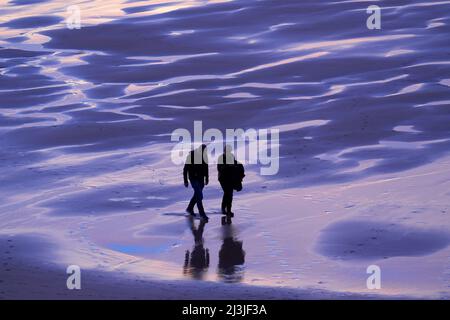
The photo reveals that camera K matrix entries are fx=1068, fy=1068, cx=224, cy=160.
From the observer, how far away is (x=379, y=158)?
22.1 metres

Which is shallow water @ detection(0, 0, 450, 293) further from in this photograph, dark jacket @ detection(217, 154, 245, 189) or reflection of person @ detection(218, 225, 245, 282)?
dark jacket @ detection(217, 154, 245, 189)

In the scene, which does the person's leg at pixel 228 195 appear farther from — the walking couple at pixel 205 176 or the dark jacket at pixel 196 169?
the dark jacket at pixel 196 169

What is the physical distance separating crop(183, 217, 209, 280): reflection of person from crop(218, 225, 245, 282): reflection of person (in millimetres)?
235

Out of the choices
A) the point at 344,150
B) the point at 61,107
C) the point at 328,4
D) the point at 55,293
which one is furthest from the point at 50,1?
the point at 55,293

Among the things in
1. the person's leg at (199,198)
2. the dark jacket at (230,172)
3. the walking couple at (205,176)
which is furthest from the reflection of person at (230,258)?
the dark jacket at (230,172)

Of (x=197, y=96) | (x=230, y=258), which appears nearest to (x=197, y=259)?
(x=230, y=258)

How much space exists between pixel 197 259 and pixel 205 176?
2.84m

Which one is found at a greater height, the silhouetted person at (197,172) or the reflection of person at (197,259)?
the silhouetted person at (197,172)

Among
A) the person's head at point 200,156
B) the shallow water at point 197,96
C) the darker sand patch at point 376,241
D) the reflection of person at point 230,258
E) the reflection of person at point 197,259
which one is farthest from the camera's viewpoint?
the shallow water at point 197,96

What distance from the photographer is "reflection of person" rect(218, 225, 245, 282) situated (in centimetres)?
1498

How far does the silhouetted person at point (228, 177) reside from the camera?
18.2m

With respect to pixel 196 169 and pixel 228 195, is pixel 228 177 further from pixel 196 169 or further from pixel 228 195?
pixel 196 169

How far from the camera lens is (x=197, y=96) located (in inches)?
1142

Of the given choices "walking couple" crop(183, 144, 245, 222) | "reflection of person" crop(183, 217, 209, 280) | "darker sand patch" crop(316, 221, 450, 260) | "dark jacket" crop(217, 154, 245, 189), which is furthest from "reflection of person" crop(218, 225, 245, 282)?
"darker sand patch" crop(316, 221, 450, 260)
